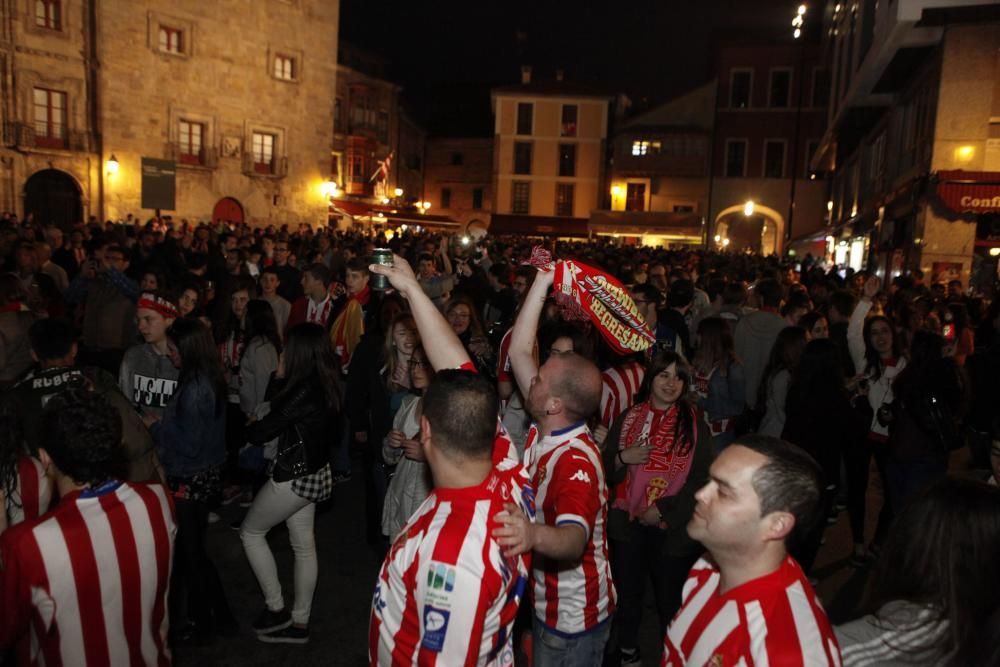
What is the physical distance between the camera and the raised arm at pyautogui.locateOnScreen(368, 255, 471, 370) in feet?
9.97

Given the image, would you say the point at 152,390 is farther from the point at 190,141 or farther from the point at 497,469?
the point at 190,141

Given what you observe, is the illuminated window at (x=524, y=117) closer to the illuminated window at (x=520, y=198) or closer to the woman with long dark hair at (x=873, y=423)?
the illuminated window at (x=520, y=198)

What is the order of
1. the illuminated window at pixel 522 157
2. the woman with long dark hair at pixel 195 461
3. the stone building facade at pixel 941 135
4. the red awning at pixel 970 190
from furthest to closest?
the illuminated window at pixel 522 157
the stone building facade at pixel 941 135
the red awning at pixel 970 190
the woman with long dark hair at pixel 195 461

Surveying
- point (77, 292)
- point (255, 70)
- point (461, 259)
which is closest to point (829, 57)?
point (255, 70)

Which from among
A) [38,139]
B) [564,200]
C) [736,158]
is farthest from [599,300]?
[564,200]

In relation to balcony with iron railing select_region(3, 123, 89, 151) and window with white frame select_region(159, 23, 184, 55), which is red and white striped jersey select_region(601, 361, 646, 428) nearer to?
balcony with iron railing select_region(3, 123, 89, 151)

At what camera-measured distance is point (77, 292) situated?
8109 mm

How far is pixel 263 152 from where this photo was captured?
2895 centimetres

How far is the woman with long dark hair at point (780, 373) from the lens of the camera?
567 centimetres

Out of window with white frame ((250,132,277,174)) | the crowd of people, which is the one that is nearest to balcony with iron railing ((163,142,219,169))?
window with white frame ((250,132,277,174))

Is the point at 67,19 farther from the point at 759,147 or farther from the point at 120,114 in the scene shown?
the point at 759,147

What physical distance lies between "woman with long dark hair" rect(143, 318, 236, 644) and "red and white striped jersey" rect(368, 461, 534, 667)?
8.24 ft

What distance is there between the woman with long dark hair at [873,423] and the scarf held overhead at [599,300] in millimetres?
2599

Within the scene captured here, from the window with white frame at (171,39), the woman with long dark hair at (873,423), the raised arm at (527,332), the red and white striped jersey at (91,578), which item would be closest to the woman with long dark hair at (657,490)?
the raised arm at (527,332)
